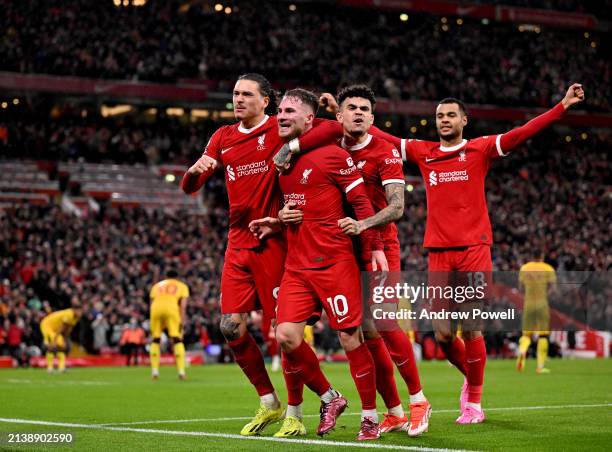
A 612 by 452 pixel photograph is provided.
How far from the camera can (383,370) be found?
331 inches

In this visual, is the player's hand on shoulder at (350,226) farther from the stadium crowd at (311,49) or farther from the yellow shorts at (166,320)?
the stadium crowd at (311,49)

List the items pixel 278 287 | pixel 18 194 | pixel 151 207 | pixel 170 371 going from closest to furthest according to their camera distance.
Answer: pixel 278 287 → pixel 170 371 → pixel 18 194 → pixel 151 207

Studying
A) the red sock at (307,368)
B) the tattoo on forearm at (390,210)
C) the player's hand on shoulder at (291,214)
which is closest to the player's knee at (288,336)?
the red sock at (307,368)

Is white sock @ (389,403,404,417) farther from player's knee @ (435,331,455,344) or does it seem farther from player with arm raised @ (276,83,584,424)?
player's knee @ (435,331,455,344)

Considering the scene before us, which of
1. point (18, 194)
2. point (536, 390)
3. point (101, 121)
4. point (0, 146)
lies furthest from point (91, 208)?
point (536, 390)

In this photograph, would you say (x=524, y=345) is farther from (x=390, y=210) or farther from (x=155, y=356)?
(x=390, y=210)

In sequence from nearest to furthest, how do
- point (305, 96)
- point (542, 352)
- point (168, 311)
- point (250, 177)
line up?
point (305, 96), point (250, 177), point (168, 311), point (542, 352)

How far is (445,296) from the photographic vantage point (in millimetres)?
9766

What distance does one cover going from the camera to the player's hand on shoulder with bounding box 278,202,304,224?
7.90 meters

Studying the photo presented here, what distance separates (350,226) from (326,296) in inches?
22.4

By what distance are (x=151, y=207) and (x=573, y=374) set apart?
21853 millimetres

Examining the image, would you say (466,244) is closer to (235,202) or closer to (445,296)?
(445,296)

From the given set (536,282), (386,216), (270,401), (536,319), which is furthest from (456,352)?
(536,319)

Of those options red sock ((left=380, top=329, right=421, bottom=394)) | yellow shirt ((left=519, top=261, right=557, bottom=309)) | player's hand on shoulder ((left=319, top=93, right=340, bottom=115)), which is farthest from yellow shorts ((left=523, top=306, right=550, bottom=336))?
player's hand on shoulder ((left=319, top=93, right=340, bottom=115))
